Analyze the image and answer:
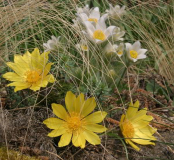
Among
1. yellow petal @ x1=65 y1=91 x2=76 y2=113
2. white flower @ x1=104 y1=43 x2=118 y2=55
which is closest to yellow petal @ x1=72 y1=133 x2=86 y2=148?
yellow petal @ x1=65 y1=91 x2=76 y2=113

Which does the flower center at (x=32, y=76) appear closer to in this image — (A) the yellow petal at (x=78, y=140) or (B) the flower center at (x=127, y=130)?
(A) the yellow petal at (x=78, y=140)

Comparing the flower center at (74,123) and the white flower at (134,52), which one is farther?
the white flower at (134,52)

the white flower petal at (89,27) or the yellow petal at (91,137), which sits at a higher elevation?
the white flower petal at (89,27)

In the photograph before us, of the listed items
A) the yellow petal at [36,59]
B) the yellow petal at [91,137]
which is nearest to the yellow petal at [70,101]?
the yellow petal at [91,137]

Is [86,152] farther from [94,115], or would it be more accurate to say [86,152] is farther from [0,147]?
[0,147]

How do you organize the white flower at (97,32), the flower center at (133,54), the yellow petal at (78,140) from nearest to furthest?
the yellow petal at (78,140) → the white flower at (97,32) → the flower center at (133,54)

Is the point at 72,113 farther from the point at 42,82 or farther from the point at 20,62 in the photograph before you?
the point at 20,62

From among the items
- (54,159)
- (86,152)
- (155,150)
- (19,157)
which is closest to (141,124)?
(155,150)
